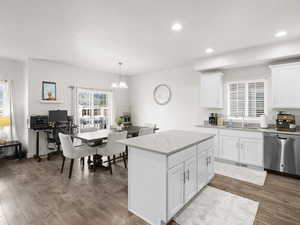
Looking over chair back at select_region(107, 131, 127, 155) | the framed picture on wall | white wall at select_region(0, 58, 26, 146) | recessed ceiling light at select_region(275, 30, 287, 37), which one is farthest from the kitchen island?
white wall at select_region(0, 58, 26, 146)

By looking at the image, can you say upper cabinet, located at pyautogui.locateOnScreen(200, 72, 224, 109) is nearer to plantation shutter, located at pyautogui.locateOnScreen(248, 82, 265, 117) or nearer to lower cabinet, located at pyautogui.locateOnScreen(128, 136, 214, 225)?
plantation shutter, located at pyautogui.locateOnScreen(248, 82, 265, 117)

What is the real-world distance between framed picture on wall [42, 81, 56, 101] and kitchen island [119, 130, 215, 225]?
12.4 ft

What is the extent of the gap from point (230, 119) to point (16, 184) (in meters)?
4.98

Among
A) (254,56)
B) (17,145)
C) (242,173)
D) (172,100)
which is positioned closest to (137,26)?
(254,56)

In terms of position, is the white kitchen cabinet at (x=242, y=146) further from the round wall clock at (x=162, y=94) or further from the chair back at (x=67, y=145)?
the chair back at (x=67, y=145)

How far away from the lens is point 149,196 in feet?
6.21

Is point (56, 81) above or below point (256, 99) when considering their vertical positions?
above

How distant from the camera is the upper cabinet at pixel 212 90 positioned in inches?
169

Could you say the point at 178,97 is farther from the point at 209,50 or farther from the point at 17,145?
the point at 17,145

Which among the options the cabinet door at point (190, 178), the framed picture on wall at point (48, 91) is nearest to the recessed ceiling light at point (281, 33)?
the cabinet door at point (190, 178)

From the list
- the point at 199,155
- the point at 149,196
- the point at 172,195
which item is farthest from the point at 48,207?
the point at 199,155

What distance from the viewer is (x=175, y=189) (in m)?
1.89

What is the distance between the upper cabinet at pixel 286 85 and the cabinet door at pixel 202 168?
2.25 m

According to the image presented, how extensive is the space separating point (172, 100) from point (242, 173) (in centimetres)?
295
